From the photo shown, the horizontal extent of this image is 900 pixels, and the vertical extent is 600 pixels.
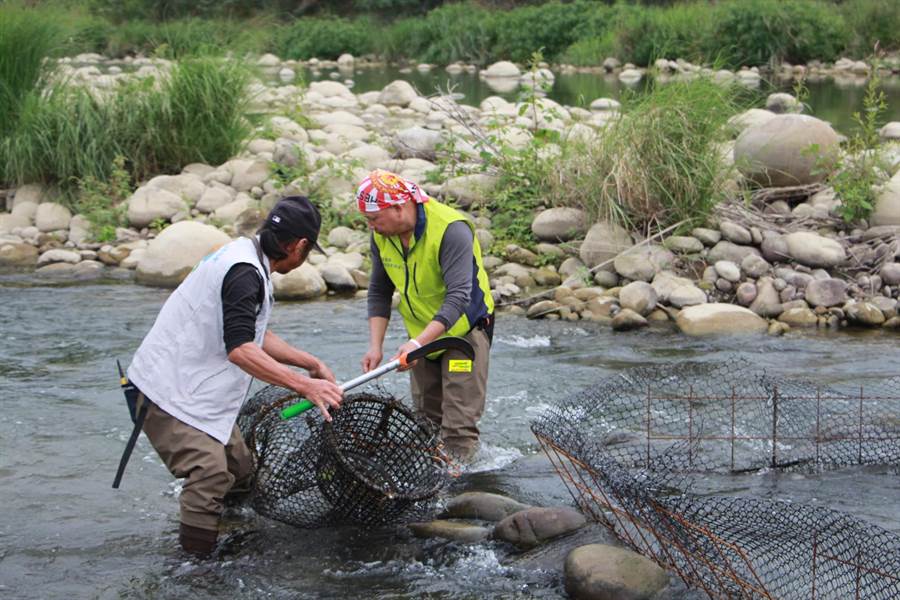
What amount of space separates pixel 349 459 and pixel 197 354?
2.80 ft

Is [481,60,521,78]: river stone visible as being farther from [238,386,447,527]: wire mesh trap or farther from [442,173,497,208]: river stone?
[238,386,447,527]: wire mesh trap

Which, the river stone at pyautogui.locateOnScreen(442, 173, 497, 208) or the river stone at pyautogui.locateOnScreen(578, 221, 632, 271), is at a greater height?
the river stone at pyautogui.locateOnScreen(442, 173, 497, 208)

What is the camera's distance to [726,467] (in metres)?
5.98

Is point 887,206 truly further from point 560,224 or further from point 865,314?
point 560,224

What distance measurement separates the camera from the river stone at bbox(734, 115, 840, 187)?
10945 millimetres

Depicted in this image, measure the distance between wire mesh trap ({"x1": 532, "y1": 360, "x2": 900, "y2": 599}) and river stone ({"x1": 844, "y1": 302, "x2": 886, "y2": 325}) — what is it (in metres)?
1.53

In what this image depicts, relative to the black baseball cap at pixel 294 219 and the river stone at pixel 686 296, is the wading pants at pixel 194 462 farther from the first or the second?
the river stone at pixel 686 296

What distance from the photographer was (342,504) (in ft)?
16.3

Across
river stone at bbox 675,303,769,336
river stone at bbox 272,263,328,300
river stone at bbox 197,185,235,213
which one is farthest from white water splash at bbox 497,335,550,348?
river stone at bbox 197,185,235,213

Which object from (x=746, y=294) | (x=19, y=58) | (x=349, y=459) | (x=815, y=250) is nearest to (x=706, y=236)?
(x=746, y=294)

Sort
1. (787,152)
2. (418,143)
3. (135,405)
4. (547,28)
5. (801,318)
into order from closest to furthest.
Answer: (135,405) < (801,318) < (787,152) < (418,143) < (547,28)

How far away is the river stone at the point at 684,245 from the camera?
1010 centimetres

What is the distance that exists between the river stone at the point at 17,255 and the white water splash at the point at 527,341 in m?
5.55

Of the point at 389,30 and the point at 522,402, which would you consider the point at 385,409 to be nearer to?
the point at 522,402
